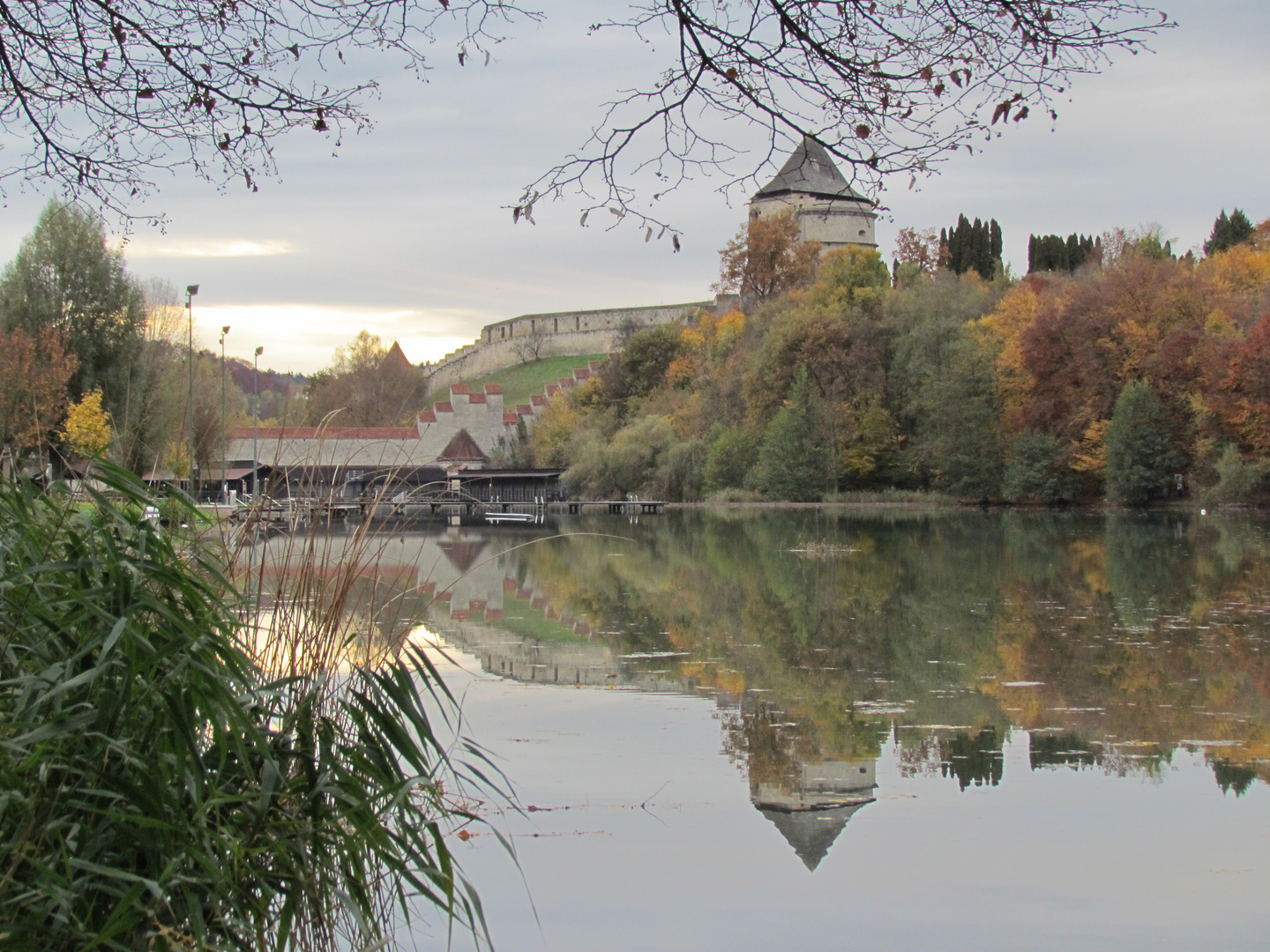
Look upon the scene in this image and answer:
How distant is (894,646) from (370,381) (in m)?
79.6

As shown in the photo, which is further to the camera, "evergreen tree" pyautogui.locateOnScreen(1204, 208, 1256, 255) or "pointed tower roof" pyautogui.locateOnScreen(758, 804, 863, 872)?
"evergreen tree" pyautogui.locateOnScreen(1204, 208, 1256, 255)

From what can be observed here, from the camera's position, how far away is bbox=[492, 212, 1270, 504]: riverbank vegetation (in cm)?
3650

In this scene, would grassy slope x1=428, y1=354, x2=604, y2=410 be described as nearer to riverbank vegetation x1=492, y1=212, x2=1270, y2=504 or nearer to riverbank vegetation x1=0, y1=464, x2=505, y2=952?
riverbank vegetation x1=492, y1=212, x2=1270, y2=504

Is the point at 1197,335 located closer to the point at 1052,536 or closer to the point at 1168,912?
the point at 1052,536

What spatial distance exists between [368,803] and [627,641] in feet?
25.0

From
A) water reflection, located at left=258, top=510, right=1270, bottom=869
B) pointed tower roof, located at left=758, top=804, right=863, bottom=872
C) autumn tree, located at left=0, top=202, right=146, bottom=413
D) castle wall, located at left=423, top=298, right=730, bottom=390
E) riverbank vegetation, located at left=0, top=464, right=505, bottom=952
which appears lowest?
pointed tower roof, located at left=758, top=804, right=863, bottom=872

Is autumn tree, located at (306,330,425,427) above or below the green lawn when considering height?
above

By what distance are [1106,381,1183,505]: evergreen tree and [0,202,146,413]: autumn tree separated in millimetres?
25375

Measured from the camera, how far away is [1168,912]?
4520mm

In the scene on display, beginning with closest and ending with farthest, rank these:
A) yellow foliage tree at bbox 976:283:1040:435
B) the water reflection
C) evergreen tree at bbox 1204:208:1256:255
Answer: the water reflection, yellow foliage tree at bbox 976:283:1040:435, evergreen tree at bbox 1204:208:1256:255

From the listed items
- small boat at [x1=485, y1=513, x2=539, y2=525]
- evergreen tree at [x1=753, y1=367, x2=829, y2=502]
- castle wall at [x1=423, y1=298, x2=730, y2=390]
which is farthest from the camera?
castle wall at [x1=423, y1=298, x2=730, y2=390]

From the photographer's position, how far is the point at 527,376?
9369cm

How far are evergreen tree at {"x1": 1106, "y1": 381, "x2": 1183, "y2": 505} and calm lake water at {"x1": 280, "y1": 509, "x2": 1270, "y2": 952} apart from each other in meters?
23.3

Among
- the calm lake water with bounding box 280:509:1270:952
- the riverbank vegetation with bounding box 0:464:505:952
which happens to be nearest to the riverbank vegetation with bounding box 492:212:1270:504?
the calm lake water with bounding box 280:509:1270:952
